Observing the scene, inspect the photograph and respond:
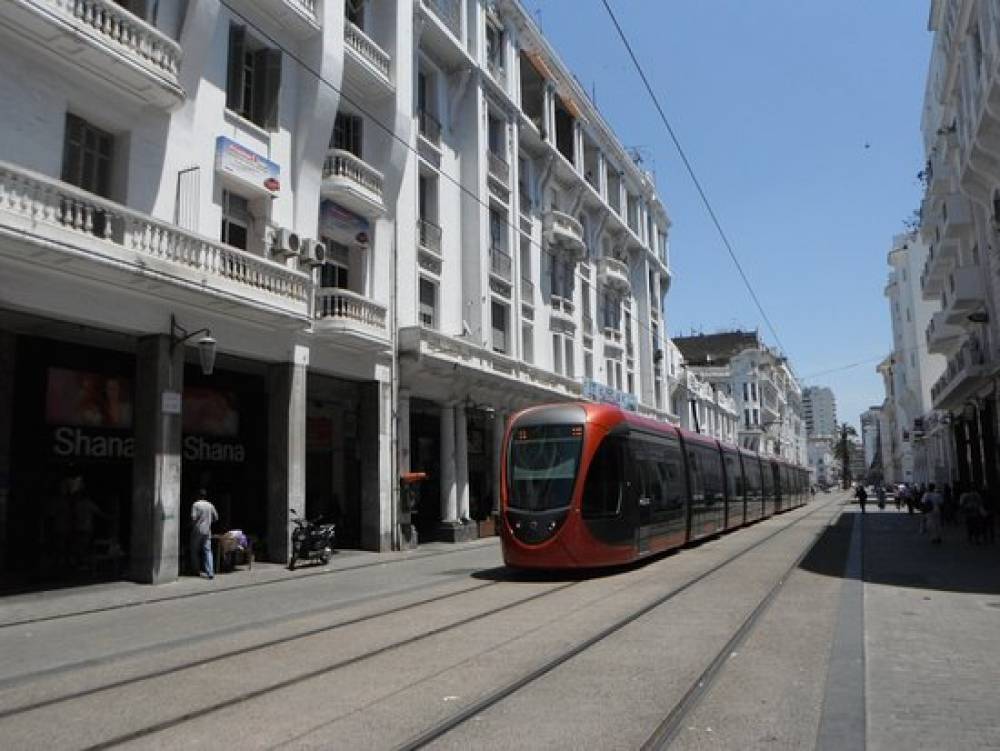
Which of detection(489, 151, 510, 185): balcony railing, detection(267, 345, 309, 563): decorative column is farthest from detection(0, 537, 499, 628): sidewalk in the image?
detection(489, 151, 510, 185): balcony railing

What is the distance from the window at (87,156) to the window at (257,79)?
156 inches

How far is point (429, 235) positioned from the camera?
26703mm

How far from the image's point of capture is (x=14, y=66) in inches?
529

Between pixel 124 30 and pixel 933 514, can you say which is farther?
pixel 933 514

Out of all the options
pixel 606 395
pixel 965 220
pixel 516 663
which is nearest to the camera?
pixel 516 663

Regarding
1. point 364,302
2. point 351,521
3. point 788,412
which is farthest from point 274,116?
point 788,412

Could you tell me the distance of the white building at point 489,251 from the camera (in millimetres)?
25969

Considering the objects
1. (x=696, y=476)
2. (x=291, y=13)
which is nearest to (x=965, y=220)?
(x=696, y=476)

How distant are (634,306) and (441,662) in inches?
1687

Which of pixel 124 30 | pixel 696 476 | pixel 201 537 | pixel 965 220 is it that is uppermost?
pixel 965 220

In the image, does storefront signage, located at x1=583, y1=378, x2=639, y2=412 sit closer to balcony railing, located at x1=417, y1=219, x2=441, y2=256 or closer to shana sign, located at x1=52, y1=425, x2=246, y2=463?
balcony railing, located at x1=417, y1=219, x2=441, y2=256

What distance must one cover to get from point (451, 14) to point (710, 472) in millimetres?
17953

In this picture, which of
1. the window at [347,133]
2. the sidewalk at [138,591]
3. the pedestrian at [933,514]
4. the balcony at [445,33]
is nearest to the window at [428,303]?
the window at [347,133]

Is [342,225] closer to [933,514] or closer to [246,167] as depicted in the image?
[246,167]
